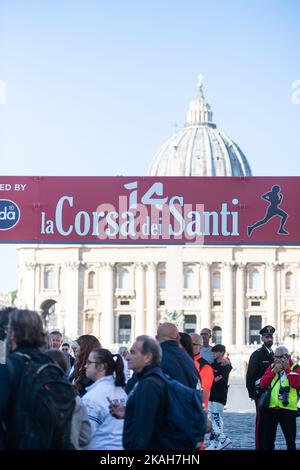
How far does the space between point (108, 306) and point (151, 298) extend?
3588 mm

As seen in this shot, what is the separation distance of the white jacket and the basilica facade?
8461 centimetres

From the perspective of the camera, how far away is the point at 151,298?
93.9 metres

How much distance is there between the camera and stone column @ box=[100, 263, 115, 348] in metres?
93.3

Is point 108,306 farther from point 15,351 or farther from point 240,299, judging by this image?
point 15,351

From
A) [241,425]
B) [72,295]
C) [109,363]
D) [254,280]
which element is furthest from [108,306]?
[109,363]

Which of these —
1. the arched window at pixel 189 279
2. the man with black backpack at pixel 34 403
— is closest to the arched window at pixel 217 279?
the arched window at pixel 189 279

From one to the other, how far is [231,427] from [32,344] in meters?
11.2

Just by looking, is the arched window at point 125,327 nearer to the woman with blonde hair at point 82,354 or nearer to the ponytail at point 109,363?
the woman with blonde hair at point 82,354

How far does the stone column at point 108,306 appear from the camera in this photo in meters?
93.3

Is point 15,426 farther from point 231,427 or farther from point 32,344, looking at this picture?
point 231,427

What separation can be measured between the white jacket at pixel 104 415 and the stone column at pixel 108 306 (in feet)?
283

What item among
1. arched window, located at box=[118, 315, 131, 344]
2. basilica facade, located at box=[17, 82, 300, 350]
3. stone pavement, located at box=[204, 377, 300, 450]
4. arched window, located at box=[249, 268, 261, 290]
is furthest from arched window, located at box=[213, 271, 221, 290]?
stone pavement, located at box=[204, 377, 300, 450]

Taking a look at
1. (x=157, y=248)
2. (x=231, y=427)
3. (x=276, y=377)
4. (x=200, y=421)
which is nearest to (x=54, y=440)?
(x=200, y=421)

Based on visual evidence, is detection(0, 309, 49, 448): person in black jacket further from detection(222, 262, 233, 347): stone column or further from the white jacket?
detection(222, 262, 233, 347): stone column
